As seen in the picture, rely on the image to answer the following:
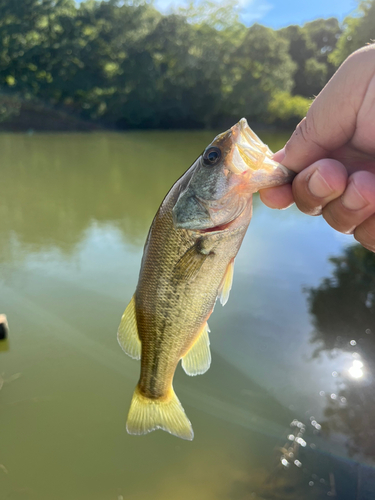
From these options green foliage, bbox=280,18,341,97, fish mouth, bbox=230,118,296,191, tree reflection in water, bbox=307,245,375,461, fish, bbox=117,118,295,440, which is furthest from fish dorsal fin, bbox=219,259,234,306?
green foliage, bbox=280,18,341,97

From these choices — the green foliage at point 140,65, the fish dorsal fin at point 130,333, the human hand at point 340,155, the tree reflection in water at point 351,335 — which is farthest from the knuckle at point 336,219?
the green foliage at point 140,65

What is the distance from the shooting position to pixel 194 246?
182cm

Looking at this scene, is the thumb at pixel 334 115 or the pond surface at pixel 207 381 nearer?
the thumb at pixel 334 115

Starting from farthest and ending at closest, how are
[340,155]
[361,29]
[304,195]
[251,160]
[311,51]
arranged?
1. [311,51]
2. [361,29]
3. [340,155]
4. [304,195]
5. [251,160]

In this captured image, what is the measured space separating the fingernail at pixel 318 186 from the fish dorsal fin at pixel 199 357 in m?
0.93

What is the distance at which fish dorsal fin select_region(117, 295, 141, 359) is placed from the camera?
208cm

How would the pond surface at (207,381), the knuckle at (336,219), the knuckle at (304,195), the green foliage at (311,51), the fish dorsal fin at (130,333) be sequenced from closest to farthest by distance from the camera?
the knuckle at (304,195), the knuckle at (336,219), the fish dorsal fin at (130,333), the pond surface at (207,381), the green foliage at (311,51)

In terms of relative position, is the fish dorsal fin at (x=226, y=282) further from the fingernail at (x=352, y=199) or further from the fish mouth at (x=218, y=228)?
the fingernail at (x=352, y=199)

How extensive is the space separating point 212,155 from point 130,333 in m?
1.05

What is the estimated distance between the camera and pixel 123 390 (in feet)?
13.9

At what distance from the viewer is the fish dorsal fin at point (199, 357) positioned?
2135mm

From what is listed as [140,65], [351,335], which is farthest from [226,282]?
[140,65]

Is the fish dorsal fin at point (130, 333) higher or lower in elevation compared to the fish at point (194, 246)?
lower

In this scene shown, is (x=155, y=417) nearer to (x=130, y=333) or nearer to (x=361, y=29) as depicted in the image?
(x=130, y=333)
